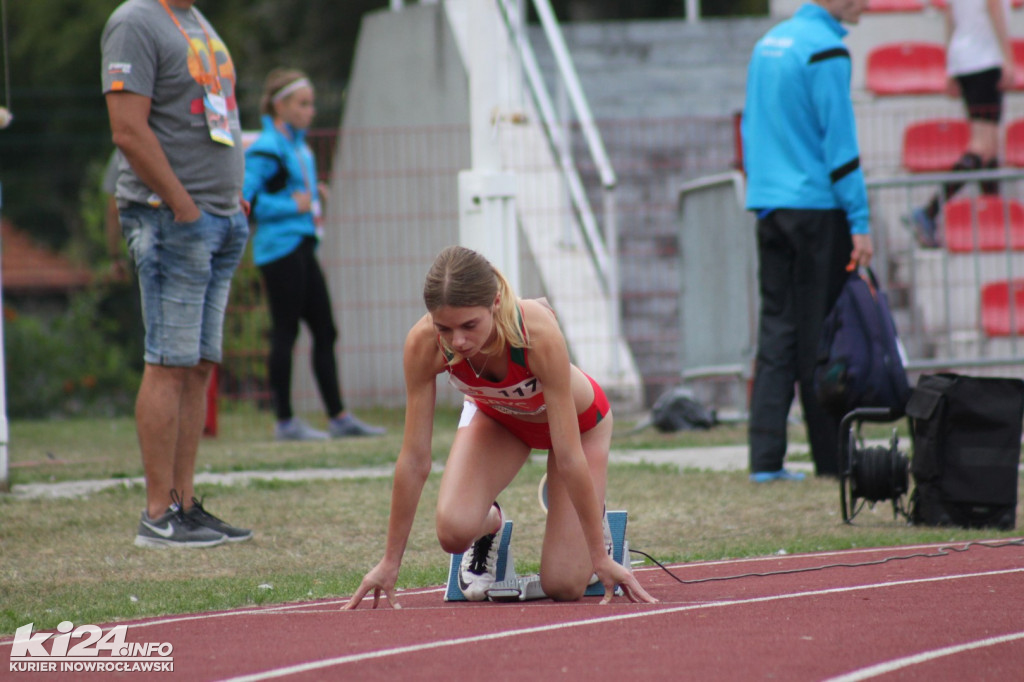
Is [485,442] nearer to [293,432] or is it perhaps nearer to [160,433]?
[160,433]

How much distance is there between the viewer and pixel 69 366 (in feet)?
48.5

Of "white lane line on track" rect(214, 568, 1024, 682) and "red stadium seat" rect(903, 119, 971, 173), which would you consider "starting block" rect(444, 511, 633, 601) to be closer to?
"white lane line on track" rect(214, 568, 1024, 682)

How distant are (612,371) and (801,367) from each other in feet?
14.3

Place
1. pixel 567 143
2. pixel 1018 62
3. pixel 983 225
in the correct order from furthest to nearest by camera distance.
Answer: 1. pixel 1018 62
2. pixel 567 143
3. pixel 983 225

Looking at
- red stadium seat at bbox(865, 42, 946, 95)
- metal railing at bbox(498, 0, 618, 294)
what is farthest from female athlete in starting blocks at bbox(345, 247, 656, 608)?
red stadium seat at bbox(865, 42, 946, 95)

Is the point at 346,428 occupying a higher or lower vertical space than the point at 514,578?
lower

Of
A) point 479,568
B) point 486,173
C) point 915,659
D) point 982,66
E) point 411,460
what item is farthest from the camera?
point 982,66

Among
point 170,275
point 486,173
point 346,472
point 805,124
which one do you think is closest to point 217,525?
point 170,275

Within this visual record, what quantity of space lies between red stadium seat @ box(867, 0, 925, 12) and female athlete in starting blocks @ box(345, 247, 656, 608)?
10836 mm

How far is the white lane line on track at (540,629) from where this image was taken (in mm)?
3740

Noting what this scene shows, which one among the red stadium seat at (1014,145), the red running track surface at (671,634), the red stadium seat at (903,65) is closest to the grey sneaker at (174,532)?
the red running track surface at (671,634)

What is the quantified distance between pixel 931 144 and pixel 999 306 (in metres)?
2.68

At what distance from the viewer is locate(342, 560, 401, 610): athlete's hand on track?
182 inches

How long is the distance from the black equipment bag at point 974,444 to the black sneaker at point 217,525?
2909 millimetres
